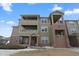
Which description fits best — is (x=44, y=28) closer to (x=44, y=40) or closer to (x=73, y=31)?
(x=44, y=40)

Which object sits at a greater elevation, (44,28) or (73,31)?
(44,28)

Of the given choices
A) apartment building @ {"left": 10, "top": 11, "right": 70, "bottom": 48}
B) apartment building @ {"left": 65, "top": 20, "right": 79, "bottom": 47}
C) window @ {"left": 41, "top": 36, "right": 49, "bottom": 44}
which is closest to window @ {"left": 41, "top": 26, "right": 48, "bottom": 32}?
apartment building @ {"left": 10, "top": 11, "right": 70, "bottom": 48}

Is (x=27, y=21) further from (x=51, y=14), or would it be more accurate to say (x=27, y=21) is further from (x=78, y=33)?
(x=78, y=33)

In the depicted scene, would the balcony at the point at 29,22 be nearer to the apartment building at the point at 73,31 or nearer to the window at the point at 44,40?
the window at the point at 44,40

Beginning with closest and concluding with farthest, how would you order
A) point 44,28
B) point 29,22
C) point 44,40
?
point 44,40
point 29,22
point 44,28

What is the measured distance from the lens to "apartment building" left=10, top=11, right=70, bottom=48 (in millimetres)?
15156

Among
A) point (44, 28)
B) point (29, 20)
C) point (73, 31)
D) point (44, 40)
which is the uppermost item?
point (29, 20)

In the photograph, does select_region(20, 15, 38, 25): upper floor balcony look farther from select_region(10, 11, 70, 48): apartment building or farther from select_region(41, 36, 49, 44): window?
select_region(41, 36, 49, 44): window

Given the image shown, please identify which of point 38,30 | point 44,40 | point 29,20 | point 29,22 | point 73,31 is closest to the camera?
point 44,40

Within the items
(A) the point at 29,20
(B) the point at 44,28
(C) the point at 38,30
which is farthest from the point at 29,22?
(B) the point at 44,28

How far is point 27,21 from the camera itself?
1631 cm

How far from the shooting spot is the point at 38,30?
1606cm

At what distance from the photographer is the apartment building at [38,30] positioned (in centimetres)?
1516

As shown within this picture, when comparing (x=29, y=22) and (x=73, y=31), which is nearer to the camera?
(x=29, y=22)
